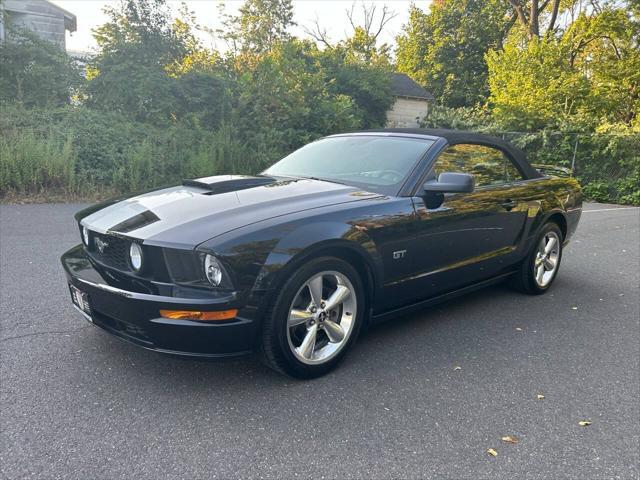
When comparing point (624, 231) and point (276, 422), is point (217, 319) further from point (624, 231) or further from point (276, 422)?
point (624, 231)

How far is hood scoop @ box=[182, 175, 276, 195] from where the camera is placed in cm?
326

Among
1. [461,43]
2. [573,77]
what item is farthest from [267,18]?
[573,77]

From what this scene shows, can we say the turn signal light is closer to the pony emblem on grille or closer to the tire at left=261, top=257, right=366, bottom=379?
the tire at left=261, top=257, right=366, bottom=379

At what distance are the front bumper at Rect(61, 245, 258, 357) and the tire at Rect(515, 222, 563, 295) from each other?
3.02 metres

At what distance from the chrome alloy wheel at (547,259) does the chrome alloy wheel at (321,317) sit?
8.07 feet

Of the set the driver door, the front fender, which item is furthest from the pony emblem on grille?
the driver door

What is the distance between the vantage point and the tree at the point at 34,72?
1091 cm

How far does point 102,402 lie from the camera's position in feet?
8.43

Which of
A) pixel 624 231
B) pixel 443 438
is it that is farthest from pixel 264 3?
pixel 443 438

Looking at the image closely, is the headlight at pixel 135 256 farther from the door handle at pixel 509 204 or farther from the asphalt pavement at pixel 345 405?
the door handle at pixel 509 204

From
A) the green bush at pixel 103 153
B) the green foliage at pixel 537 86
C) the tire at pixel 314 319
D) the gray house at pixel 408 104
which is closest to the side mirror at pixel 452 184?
the tire at pixel 314 319

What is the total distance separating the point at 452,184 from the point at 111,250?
2.17 m

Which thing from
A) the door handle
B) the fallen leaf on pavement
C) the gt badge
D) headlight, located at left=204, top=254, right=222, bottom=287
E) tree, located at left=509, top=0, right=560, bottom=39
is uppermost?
tree, located at left=509, top=0, right=560, bottom=39

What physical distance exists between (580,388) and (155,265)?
8.56ft
